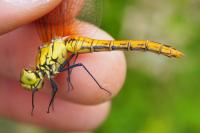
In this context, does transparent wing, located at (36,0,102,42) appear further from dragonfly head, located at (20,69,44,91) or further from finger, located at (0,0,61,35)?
finger, located at (0,0,61,35)

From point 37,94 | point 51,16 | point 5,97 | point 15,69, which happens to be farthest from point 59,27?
point 5,97

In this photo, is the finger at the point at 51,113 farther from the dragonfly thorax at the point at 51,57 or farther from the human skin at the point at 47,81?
the dragonfly thorax at the point at 51,57

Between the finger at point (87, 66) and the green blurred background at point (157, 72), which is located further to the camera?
the green blurred background at point (157, 72)

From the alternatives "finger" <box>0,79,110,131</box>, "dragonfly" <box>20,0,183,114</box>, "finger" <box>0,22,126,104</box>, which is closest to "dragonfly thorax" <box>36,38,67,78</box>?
"dragonfly" <box>20,0,183,114</box>

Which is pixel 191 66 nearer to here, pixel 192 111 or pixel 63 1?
pixel 192 111

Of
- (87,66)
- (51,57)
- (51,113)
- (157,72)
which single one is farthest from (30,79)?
(157,72)

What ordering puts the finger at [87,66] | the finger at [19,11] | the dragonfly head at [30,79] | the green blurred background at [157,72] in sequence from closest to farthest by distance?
the finger at [19,11] < the dragonfly head at [30,79] < the finger at [87,66] < the green blurred background at [157,72]

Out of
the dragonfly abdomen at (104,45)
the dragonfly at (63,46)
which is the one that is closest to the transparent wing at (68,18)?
the dragonfly at (63,46)
